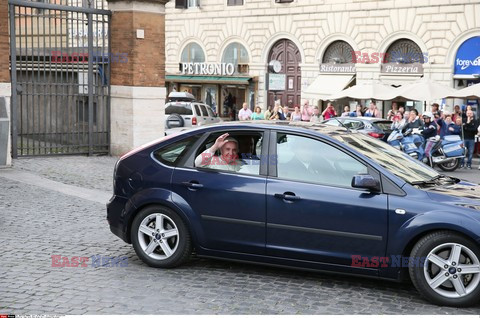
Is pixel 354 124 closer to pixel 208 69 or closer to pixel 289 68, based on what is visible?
pixel 289 68

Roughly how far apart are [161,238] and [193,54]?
1473 inches

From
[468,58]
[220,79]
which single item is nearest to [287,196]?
[468,58]

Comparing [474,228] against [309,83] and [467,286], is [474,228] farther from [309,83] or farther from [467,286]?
[309,83]

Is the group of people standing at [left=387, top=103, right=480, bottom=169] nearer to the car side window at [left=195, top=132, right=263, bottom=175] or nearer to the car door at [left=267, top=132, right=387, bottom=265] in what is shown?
the car side window at [left=195, top=132, right=263, bottom=175]

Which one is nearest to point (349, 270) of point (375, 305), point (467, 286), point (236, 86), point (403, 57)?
point (375, 305)

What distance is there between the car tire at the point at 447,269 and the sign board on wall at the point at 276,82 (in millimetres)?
33992

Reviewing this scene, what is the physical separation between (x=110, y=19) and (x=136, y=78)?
1586 mm

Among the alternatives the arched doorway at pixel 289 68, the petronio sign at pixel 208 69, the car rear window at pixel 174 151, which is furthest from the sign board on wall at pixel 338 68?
the car rear window at pixel 174 151

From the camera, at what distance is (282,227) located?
23.5ft

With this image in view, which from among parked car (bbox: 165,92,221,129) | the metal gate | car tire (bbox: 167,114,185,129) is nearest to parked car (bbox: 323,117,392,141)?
the metal gate

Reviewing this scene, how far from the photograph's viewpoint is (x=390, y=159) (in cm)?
743

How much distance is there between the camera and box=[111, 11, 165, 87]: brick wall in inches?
742

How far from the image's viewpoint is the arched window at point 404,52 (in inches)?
1340

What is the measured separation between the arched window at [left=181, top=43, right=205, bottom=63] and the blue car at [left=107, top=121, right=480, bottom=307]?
3643cm
